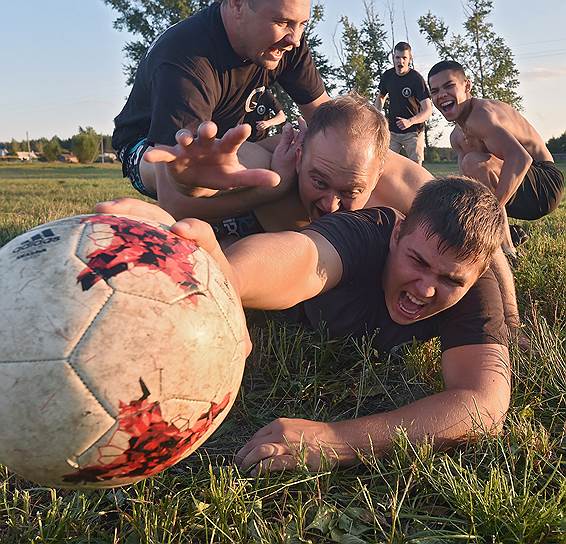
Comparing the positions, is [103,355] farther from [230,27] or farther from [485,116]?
[485,116]

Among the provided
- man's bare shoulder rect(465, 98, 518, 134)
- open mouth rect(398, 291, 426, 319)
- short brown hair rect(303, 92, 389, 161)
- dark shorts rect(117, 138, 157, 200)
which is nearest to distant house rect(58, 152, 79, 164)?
man's bare shoulder rect(465, 98, 518, 134)

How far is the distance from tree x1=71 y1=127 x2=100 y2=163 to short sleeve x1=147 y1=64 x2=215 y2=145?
69.8 m

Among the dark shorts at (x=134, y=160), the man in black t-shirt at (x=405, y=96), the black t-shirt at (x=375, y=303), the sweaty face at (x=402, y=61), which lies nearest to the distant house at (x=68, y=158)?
the man in black t-shirt at (x=405, y=96)

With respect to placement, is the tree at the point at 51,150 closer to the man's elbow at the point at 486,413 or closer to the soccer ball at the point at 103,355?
the man's elbow at the point at 486,413

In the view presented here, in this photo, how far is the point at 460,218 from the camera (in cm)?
300

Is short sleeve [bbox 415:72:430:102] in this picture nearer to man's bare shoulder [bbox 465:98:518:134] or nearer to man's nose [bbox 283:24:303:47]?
man's bare shoulder [bbox 465:98:518:134]

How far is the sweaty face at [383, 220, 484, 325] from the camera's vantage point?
303 centimetres

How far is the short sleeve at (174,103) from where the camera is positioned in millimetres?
4078

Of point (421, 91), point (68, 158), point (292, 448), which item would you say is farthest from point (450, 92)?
point (68, 158)

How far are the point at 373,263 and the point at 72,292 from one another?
1.79 metres

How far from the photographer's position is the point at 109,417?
72.2 inches

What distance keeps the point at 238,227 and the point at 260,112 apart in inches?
86.9

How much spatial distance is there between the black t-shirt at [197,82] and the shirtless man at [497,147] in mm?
1984

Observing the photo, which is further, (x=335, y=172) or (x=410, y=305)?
(x=335, y=172)
